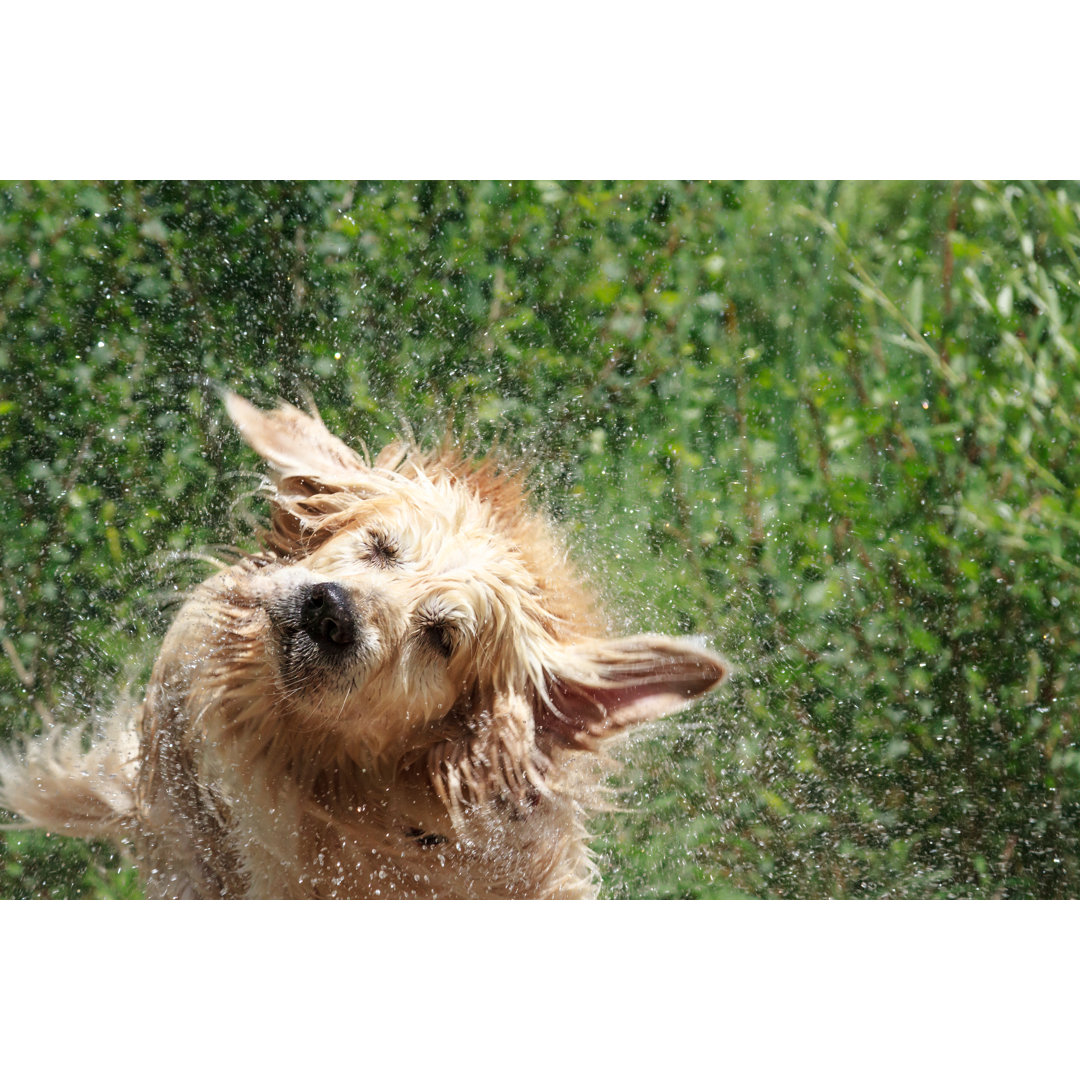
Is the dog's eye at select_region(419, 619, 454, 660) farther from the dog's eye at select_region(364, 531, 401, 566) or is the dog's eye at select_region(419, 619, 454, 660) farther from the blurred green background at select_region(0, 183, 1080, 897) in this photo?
the blurred green background at select_region(0, 183, 1080, 897)

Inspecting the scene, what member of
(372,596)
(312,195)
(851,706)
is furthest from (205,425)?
(851,706)

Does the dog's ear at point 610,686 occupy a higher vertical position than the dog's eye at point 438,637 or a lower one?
lower

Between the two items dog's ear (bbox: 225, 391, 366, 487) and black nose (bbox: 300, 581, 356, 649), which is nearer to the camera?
black nose (bbox: 300, 581, 356, 649)

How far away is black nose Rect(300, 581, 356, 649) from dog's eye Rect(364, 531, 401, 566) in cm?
10

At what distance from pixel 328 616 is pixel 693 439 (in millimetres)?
1037

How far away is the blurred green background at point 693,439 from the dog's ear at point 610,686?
0.18 meters

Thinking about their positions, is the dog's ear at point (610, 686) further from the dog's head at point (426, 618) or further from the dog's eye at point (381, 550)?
the dog's eye at point (381, 550)

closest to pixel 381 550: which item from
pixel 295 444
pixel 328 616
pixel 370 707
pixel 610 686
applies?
pixel 328 616

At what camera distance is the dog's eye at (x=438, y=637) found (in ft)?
6.93

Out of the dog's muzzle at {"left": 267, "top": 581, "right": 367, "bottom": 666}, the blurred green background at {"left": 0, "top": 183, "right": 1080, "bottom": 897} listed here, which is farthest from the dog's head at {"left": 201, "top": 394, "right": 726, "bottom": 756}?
the blurred green background at {"left": 0, "top": 183, "right": 1080, "bottom": 897}

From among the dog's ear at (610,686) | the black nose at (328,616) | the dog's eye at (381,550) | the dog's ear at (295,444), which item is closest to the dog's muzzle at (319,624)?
the black nose at (328,616)

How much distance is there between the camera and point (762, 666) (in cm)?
258

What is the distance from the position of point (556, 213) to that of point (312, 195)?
602 mm

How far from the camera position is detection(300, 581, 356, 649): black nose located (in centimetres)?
208
